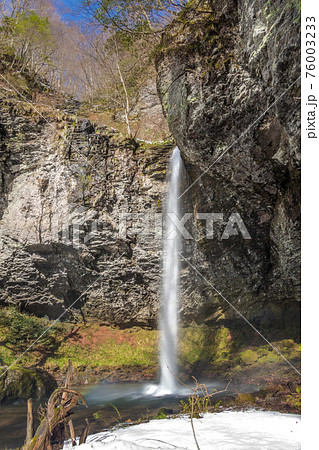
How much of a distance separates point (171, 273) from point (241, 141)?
5.01 m

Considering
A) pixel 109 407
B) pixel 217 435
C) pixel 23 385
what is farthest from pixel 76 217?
pixel 217 435

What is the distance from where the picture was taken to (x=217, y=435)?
10.0 ft

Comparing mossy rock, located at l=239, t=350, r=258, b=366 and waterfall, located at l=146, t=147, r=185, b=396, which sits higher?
waterfall, located at l=146, t=147, r=185, b=396

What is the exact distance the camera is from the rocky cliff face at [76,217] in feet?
31.4

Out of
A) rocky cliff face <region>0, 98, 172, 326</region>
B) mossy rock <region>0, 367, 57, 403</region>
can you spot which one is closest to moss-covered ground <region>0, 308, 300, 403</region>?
rocky cliff face <region>0, 98, 172, 326</region>

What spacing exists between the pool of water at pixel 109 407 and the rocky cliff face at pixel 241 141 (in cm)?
303

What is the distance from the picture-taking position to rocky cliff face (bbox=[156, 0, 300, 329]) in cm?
502

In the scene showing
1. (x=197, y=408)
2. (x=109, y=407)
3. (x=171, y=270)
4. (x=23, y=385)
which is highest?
(x=171, y=270)

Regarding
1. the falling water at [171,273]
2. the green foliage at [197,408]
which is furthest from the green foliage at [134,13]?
the green foliage at [197,408]

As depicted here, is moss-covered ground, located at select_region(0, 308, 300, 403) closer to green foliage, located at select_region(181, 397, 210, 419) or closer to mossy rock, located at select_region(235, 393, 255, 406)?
mossy rock, located at select_region(235, 393, 255, 406)

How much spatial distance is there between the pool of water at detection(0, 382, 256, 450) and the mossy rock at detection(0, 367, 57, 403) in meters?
0.28

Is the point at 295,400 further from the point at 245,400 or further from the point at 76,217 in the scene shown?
the point at 76,217

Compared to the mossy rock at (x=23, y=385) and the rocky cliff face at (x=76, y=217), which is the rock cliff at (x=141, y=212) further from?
the mossy rock at (x=23, y=385)

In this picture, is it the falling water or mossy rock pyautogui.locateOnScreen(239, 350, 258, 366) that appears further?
the falling water
